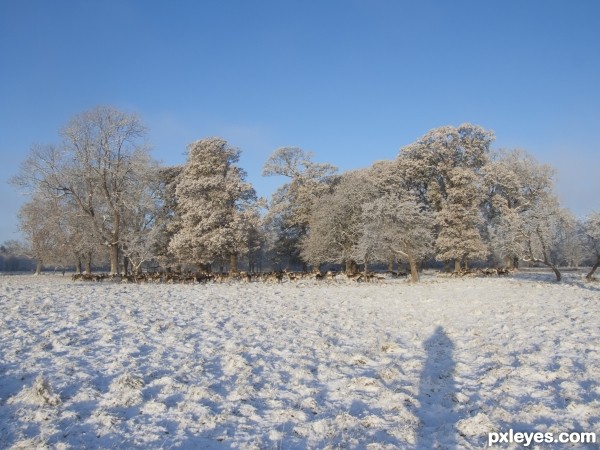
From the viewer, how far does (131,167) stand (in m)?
31.5

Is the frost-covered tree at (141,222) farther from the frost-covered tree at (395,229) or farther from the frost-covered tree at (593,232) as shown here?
the frost-covered tree at (593,232)

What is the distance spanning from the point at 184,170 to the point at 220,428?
3516 cm

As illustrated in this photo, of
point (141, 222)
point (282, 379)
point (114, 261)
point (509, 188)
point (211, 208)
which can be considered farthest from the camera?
point (509, 188)

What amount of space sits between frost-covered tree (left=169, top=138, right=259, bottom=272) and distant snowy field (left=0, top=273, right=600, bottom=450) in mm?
21829

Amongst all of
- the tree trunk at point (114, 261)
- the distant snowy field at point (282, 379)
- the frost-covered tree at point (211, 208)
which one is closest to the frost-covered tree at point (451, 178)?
the frost-covered tree at point (211, 208)

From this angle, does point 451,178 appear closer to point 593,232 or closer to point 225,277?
point 593,232

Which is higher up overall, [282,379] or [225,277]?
[225,277]

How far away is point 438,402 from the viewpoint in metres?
6.60

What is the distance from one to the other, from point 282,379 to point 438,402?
2635mm

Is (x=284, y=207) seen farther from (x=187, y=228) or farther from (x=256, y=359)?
(x=256, y=359)

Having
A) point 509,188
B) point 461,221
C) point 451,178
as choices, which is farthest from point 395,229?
point 509,188

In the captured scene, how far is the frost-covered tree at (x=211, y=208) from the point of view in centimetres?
3481

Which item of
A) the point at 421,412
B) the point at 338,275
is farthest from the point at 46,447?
the point at 338,275

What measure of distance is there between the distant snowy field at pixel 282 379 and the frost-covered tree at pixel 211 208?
71.6 feet
